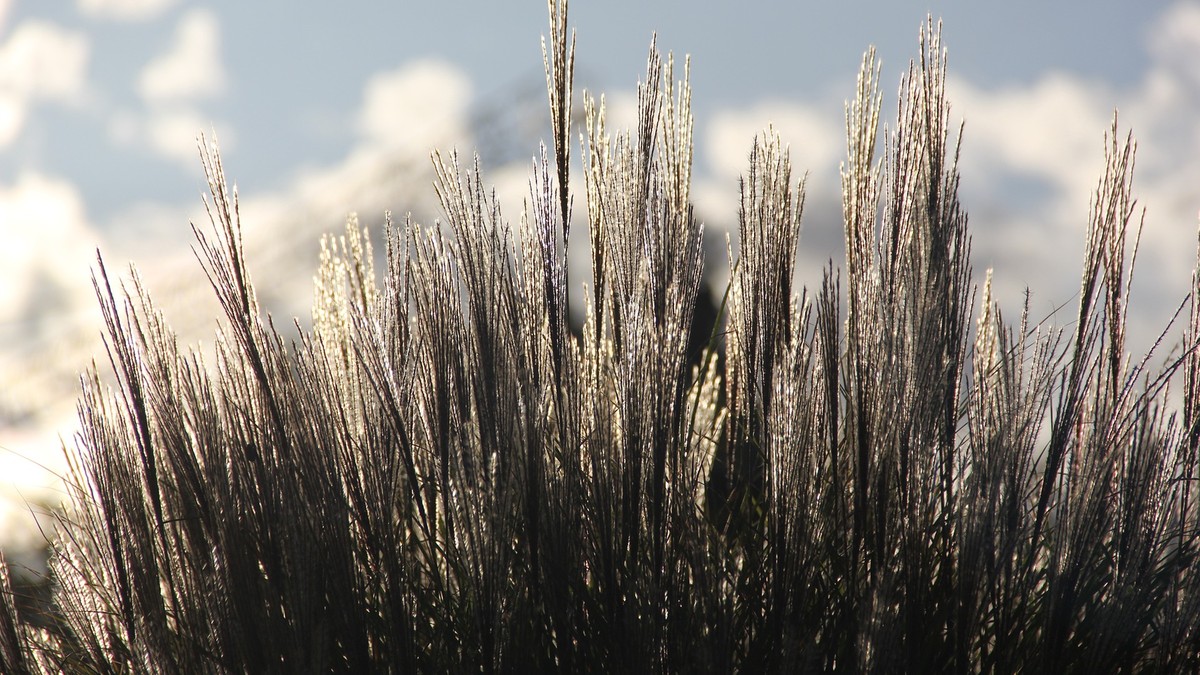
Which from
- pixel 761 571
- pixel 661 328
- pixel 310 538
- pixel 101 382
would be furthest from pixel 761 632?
pixel 101 382

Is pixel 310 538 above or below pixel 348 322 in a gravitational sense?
below

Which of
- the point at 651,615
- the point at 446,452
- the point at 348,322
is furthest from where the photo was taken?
the point at 348,322

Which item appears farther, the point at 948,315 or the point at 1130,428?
the point at 1130,428

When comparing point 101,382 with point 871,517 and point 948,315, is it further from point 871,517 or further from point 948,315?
point 948,315

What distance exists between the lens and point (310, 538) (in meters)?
2.19

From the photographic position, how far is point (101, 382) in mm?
2359

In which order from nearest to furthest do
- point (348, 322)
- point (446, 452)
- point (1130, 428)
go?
point (446, 452)
point (1130, 428)
point (348, 322)

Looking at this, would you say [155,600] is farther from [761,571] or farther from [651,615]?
[761,571]

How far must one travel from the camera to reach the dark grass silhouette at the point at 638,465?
85.2 inches

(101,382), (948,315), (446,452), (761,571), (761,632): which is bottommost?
(761,632)

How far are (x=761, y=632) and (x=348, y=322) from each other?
5.00 ft

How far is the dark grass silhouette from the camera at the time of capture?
2.16 m

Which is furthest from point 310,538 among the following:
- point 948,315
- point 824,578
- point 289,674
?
point 948,315

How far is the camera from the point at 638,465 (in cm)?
215
